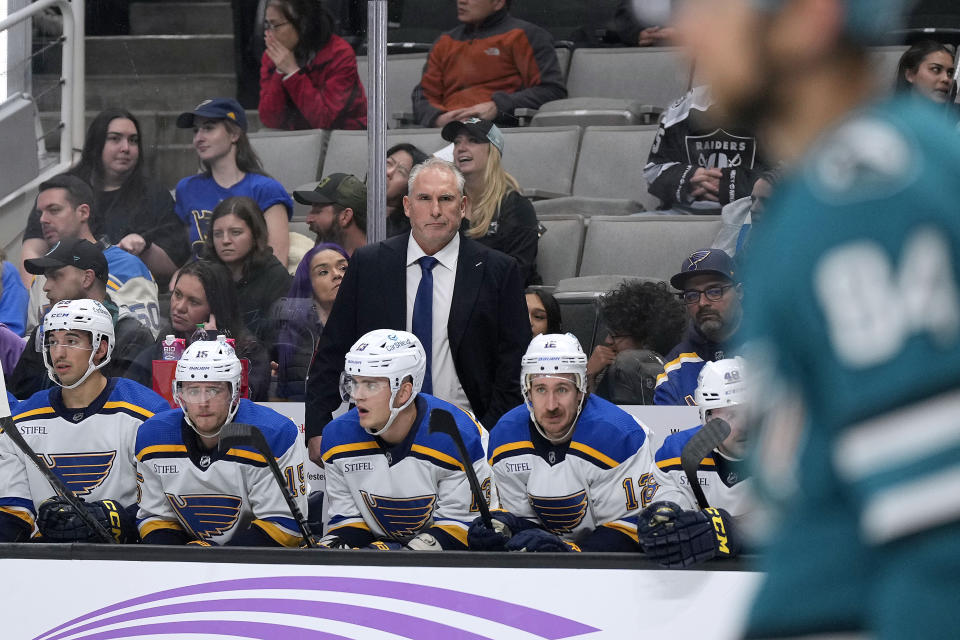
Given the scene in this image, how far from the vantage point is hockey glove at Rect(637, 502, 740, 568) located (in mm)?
3215

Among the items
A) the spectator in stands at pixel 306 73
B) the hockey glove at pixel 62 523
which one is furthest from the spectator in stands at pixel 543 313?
the hockey glove at pixel 62 523

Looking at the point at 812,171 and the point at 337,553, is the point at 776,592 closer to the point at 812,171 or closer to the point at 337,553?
the point at 812,171

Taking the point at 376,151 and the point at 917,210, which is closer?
the point at 917,210

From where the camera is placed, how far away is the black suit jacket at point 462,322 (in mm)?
4102

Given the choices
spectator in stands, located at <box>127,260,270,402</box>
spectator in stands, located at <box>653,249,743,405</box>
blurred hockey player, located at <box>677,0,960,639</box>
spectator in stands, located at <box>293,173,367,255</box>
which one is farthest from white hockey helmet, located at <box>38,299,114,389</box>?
blurred hockey player, located at <box>677,0,960,639</box>

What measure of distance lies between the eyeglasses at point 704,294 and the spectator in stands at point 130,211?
176 cm

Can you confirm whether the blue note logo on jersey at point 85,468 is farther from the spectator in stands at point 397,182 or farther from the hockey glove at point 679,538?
the hockey glove at point 679,538

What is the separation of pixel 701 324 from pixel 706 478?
560 millimetres

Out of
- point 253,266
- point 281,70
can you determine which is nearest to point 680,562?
point 253,266

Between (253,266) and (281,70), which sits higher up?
(281,70)

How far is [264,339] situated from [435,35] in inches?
67.7

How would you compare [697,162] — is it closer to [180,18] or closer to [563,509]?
[563,509]

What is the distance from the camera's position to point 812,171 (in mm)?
812

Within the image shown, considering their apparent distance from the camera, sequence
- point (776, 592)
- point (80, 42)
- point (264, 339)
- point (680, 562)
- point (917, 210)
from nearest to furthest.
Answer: point (917, 210) → point (776, 592) → point (680, 562) → point (264, 339) → point (80, 42)
